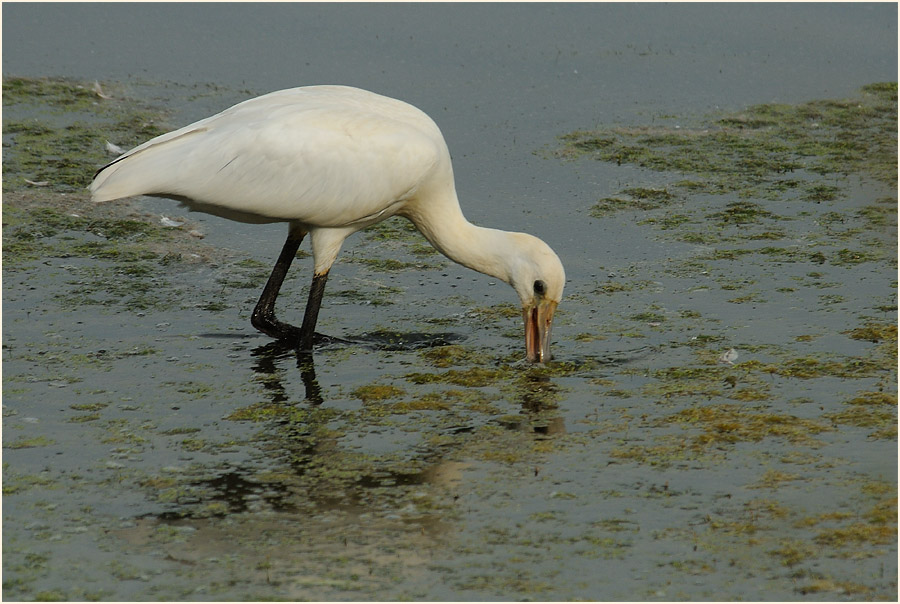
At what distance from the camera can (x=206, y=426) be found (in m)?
6.40

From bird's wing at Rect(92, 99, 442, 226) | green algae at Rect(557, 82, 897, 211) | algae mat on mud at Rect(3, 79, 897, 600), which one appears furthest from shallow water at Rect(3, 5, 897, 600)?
bird's wing at Rect(92, 99, 442, 226)

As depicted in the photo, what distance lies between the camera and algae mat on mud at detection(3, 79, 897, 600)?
494 cm

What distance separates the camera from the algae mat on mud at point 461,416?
4.94 meters

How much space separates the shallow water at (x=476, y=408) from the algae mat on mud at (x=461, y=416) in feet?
0.06

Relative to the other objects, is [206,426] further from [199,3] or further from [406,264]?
[199,3]

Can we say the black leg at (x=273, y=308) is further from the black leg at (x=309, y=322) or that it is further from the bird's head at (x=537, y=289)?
the bird's head at (x=537, y=289)

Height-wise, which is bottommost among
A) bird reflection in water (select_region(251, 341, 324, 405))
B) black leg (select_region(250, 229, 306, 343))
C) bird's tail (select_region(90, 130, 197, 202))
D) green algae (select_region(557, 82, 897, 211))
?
bird reflection in water (select_region(251, 341, 324, 405))

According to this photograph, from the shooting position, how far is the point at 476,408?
22.0 ft

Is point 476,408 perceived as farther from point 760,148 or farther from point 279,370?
point 760,148

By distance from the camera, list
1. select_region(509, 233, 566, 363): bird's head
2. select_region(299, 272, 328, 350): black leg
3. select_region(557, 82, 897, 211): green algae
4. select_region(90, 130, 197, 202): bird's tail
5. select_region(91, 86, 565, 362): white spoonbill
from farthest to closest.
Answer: select_region(557, 82, 897, 211): green algae < select_region(299, 272, 328, 350): black leg < select_region(509, 233, 566, 363): bird's head < select_region(91, 86, 565, 362): white spoonbill < select_region(90, 130, 197, 202): bird's tail

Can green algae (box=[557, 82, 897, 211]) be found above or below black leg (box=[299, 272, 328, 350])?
above

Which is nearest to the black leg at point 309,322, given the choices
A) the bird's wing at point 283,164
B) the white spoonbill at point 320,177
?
the white spoonbill at point 320,177

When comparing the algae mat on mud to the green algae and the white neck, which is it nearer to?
the green algae

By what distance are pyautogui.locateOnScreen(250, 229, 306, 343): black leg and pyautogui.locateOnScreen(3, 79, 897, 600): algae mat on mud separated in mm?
108
